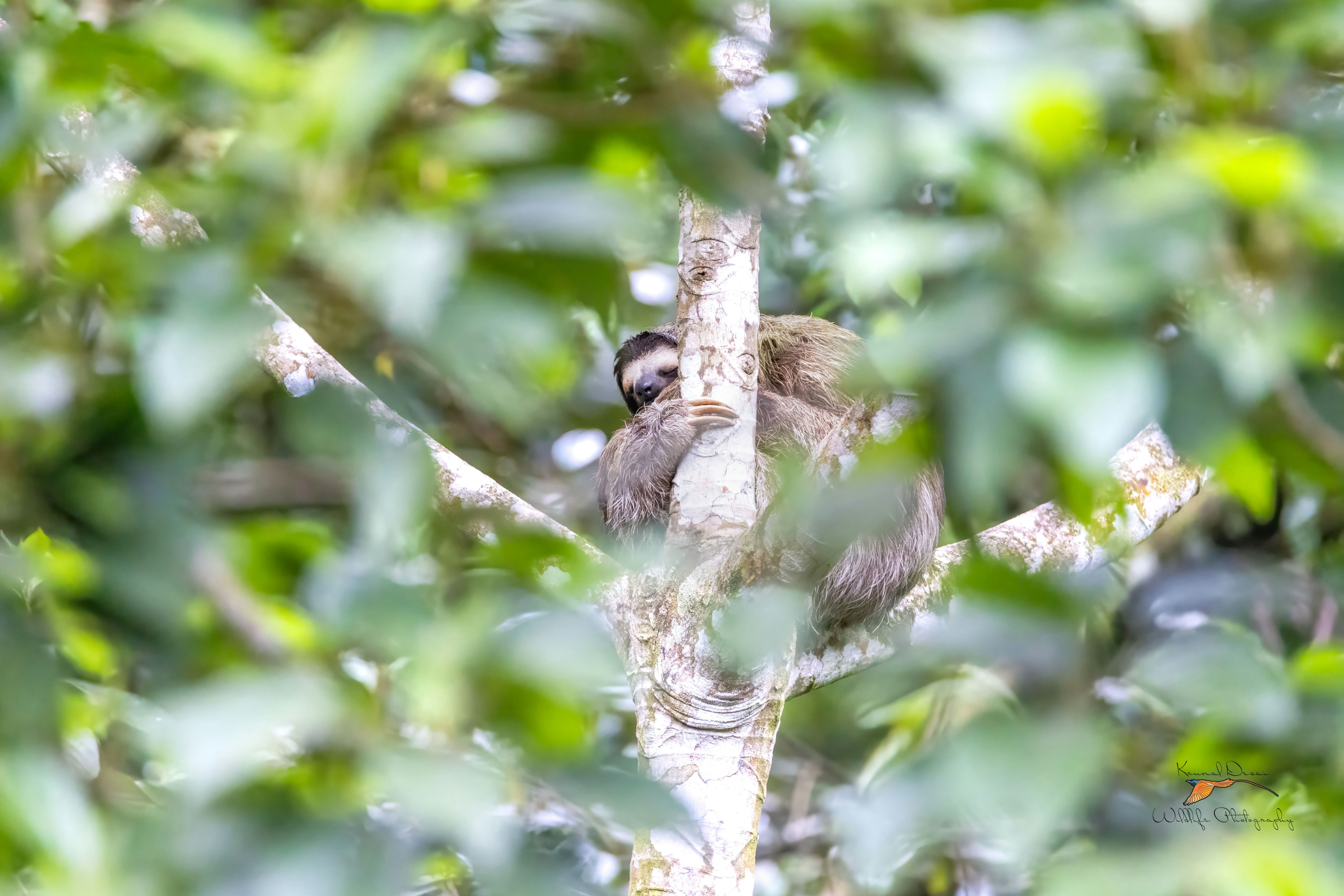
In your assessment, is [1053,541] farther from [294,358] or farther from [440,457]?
[294,358]

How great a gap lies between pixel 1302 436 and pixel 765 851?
11.7 ft

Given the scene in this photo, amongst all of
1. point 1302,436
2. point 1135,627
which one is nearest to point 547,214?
point 1302,436

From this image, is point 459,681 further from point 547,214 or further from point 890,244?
point 890,244

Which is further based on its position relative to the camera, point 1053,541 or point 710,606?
point 1053,541

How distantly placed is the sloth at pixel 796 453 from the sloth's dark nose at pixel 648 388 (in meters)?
0.06

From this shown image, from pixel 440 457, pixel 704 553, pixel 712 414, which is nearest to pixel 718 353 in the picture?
pixel 712 414

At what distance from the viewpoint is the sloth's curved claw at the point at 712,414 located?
2518 millimetres

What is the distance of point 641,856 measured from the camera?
2248mm

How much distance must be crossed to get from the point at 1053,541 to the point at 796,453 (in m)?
0.79

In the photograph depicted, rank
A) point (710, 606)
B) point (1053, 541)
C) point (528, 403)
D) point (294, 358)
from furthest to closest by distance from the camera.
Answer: point (1053, 541) < point (294, 358) < point (710, 606) < point (528, 403)

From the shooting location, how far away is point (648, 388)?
4188mm

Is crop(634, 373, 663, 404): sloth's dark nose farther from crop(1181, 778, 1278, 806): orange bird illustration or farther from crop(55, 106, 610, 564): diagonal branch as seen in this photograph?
crop(1181, 778, 1278, 806): orange bird illustration

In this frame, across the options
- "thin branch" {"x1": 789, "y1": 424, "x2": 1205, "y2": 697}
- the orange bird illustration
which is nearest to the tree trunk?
"thin branch" {"x1": 789, "y1": 424, "x2": 1205, "y2": 697}

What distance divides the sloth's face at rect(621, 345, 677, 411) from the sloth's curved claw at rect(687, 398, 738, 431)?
1.51m
